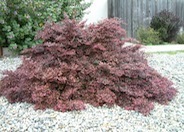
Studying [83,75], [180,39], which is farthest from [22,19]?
[180,39]

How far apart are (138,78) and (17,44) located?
396cm

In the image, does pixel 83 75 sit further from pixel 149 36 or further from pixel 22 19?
pixel 149 36

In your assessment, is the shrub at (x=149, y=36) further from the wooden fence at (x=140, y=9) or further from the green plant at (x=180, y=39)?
the wooden fence at (x=140, y=9)

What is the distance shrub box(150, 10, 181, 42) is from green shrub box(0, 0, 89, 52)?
13.4ft

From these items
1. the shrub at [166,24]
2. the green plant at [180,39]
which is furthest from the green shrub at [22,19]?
the green plant at [180,39]

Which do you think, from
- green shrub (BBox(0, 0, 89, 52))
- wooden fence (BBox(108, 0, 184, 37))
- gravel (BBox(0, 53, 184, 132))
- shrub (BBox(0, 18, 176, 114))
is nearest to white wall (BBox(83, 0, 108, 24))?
wooden fence (BBox(108, 0, 184, 37))

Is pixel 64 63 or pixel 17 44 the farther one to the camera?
pixel 17 44

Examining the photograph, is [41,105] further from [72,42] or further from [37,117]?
[72,42]

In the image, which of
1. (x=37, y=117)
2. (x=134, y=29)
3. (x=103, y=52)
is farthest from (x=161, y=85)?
(x=134, y=29)

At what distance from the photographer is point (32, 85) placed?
13.1 ft

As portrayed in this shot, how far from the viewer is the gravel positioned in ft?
11.1

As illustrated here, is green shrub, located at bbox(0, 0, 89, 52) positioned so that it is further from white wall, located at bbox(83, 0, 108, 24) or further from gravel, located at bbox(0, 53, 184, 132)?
white wall, located at bbox(83, 0, 108, 24)

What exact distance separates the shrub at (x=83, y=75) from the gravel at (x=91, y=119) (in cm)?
12

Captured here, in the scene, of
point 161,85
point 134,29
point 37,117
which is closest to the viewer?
point 37,117
